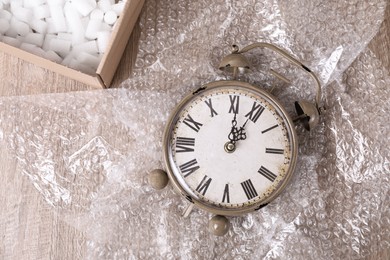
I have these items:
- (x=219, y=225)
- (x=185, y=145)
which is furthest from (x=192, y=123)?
(x=219, y=225)

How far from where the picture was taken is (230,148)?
1.07 m

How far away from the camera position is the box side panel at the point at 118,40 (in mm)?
1046

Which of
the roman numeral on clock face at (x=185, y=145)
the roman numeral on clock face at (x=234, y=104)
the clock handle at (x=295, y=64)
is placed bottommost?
the roman numeral on clock face at (x=185, y=145)

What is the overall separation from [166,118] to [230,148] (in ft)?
0.61

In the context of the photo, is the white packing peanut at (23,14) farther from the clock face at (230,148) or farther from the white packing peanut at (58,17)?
the clock face at (230,148)

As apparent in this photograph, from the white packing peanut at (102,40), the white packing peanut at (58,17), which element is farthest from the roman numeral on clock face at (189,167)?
the white packing peanut at (58,17)

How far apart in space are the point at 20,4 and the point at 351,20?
0.74 metres

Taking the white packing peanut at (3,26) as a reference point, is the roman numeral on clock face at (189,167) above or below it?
above

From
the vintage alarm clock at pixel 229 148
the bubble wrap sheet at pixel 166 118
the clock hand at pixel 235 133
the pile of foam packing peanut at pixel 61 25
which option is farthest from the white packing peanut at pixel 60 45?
the clock hand at pixel 235 133

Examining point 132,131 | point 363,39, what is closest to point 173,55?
point 132,131

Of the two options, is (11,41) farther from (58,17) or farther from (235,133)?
(235,133)

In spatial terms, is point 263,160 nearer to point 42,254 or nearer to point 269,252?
point 269,252

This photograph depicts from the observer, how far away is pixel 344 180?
1.16 meters

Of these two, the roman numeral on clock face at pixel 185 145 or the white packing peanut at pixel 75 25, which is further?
the white packing peanut at pixel 75 25
